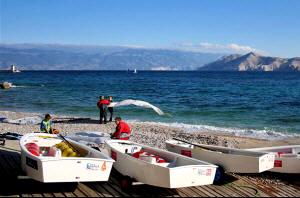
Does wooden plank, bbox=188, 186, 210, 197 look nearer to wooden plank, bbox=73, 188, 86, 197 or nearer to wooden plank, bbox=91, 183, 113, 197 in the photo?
wooden plank, bbox=91, 183, 113, 197

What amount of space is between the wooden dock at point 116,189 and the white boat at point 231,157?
40cm

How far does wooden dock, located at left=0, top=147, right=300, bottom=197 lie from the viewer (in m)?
9.17

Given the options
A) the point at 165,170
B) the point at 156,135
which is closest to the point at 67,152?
the point at 165,170

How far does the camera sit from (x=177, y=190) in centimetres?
975

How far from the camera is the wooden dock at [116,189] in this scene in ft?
30.1

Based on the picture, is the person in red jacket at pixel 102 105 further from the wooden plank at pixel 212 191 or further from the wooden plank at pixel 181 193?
the wooden plank at pixel 181 193

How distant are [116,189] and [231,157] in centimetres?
337

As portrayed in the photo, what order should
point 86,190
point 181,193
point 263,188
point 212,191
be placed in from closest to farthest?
point 86,190
point 181,193
point 212,191
point 263,188

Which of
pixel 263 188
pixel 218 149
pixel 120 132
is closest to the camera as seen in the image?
pixel 263 188

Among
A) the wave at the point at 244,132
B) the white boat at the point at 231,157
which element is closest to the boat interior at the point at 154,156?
the white boat at the point at 231,157

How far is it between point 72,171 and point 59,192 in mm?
696

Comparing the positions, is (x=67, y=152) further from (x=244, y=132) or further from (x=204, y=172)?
(x=244, y=132)

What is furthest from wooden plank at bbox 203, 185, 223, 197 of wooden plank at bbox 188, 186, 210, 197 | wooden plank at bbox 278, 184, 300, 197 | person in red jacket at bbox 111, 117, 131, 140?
person in red jacket at bbox 111, 117, 131, 140

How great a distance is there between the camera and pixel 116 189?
9695mm
